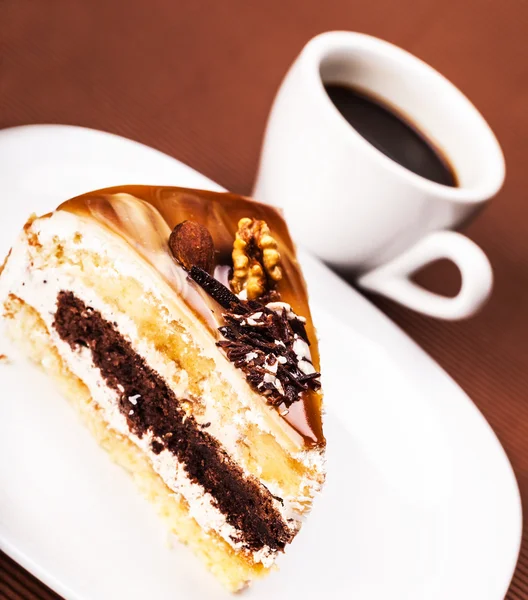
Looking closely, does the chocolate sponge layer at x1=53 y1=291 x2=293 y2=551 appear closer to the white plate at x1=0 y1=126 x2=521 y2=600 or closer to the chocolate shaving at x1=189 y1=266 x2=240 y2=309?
the white plate at x1=0 y1=126 x2=521 y2=600

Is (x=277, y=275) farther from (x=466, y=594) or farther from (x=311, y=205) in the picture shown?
(x=466, y=594)

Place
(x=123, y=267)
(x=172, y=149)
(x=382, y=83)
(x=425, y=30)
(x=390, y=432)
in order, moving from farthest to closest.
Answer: (x=425, y=30) < (x=172, y=149) < (x=382, y=83) < (x=390, y=432) < (x=123, y=267)

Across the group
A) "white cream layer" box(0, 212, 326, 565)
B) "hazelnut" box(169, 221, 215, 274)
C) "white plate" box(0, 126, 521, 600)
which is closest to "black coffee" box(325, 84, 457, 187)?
"white plate" box(0, 126, 521, 600)

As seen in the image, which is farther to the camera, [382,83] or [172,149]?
[172,149]

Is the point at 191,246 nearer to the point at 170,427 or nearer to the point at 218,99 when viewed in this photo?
the point at 170,427

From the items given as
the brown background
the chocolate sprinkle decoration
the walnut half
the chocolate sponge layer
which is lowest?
the chocolate sponge layer

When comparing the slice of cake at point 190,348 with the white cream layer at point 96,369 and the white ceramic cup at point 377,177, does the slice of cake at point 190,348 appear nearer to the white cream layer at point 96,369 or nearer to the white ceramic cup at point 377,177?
the white cream layer at point 96,369

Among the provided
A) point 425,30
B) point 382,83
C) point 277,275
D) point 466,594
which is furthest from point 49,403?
point 425,30
